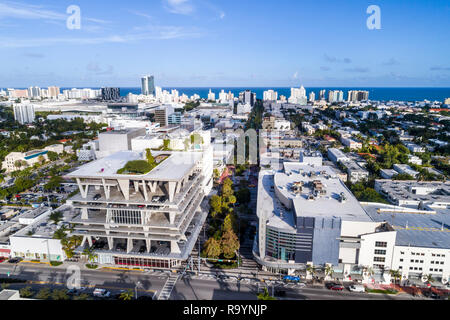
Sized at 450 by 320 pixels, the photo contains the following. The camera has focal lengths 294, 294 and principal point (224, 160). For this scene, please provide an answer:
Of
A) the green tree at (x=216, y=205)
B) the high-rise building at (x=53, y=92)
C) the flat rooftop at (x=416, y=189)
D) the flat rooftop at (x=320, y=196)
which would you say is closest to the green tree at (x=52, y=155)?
the green tree at (x=216, y=205)

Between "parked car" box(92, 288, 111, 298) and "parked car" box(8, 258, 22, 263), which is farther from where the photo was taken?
"parked car" box(8, 258, 22, 263)

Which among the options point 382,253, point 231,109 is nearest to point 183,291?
point 382,253

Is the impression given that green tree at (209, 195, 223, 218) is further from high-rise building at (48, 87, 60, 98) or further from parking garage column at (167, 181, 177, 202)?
high-rise building at (48, 87, 60, 98)

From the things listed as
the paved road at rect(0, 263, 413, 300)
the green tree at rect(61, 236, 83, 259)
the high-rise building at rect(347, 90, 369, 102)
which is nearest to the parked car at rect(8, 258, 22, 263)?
the paved road at rect(0, 263, 413, 300)

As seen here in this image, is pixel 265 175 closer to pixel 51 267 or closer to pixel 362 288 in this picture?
pixel 362 288

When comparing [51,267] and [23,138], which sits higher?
[23,138]

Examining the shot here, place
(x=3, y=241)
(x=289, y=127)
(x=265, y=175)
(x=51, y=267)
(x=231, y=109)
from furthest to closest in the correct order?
(x=231, y=109) < (x=289, y=127) < (x=265, y=175) < (x=3, y=241) < (x=51, y=267)
